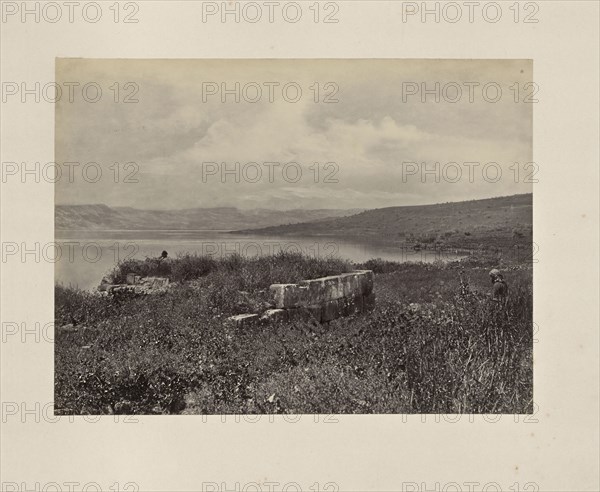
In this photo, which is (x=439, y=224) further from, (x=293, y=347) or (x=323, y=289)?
(x=293, y=347)

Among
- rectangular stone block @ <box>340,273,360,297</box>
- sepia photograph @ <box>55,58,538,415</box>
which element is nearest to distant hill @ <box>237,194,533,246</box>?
sepia photograph @ <box>55,58,538,415</box>

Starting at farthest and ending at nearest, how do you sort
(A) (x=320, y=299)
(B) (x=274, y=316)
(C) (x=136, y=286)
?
(A) (x=320, y=299), (B) (x=274, y=316), (C) (x=136, y=286)

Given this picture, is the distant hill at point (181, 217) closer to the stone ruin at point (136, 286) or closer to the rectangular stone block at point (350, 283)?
the stone ruin at point (136, 286)

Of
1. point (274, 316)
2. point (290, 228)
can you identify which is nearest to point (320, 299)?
point (274, 316)

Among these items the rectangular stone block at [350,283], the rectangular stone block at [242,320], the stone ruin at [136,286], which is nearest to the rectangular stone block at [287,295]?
the rectangular stone block at [242,320]

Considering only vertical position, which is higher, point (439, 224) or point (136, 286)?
point (439, 224)

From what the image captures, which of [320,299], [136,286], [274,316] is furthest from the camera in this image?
[320,299]
